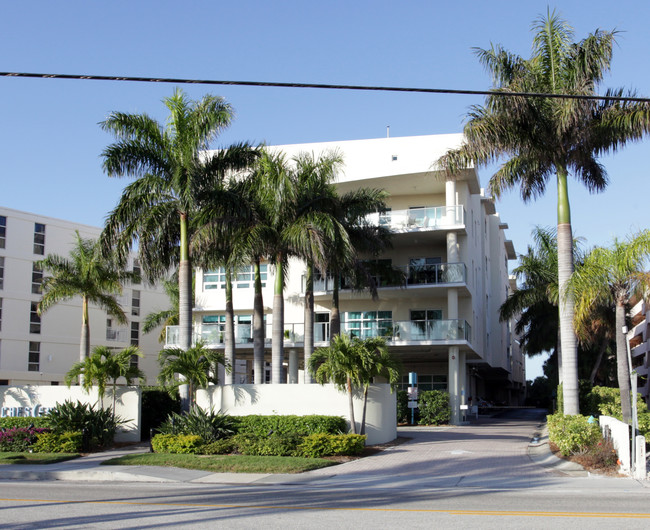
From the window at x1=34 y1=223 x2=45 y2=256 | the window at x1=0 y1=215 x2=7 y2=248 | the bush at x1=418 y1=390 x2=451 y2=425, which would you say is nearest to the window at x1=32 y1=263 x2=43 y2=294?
the window at x1=34 y1=223 x2=45 y2=256

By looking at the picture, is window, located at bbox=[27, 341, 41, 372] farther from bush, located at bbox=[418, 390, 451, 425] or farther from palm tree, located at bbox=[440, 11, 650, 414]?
palm tree, located at bbox=[440, 11, 650, 414]

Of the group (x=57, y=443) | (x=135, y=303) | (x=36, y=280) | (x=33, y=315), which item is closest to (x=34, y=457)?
(x=57, y=443)

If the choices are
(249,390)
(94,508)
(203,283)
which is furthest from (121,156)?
(203,283)

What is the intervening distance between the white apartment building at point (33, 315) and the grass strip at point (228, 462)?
36.3m

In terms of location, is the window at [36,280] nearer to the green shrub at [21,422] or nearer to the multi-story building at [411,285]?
the multi-story building at [411,285]

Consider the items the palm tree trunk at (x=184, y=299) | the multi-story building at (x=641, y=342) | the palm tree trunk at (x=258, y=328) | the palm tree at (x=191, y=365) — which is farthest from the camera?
the multi-story building at (x=641, y=342)

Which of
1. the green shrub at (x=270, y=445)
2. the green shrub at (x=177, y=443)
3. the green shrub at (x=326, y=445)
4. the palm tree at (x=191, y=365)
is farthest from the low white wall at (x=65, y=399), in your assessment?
the green shrub at (x=326, y=445)

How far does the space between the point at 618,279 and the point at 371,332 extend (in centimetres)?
1854

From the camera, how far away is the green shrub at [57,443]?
69.5 feet

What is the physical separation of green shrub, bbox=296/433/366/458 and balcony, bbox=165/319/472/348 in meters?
12.5

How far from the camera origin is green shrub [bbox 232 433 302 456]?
1930 cm

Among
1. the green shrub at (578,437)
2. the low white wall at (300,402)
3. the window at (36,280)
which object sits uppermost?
the window at (36,280)

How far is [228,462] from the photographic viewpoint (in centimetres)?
1770

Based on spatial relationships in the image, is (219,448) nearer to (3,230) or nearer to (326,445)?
(326,445)
